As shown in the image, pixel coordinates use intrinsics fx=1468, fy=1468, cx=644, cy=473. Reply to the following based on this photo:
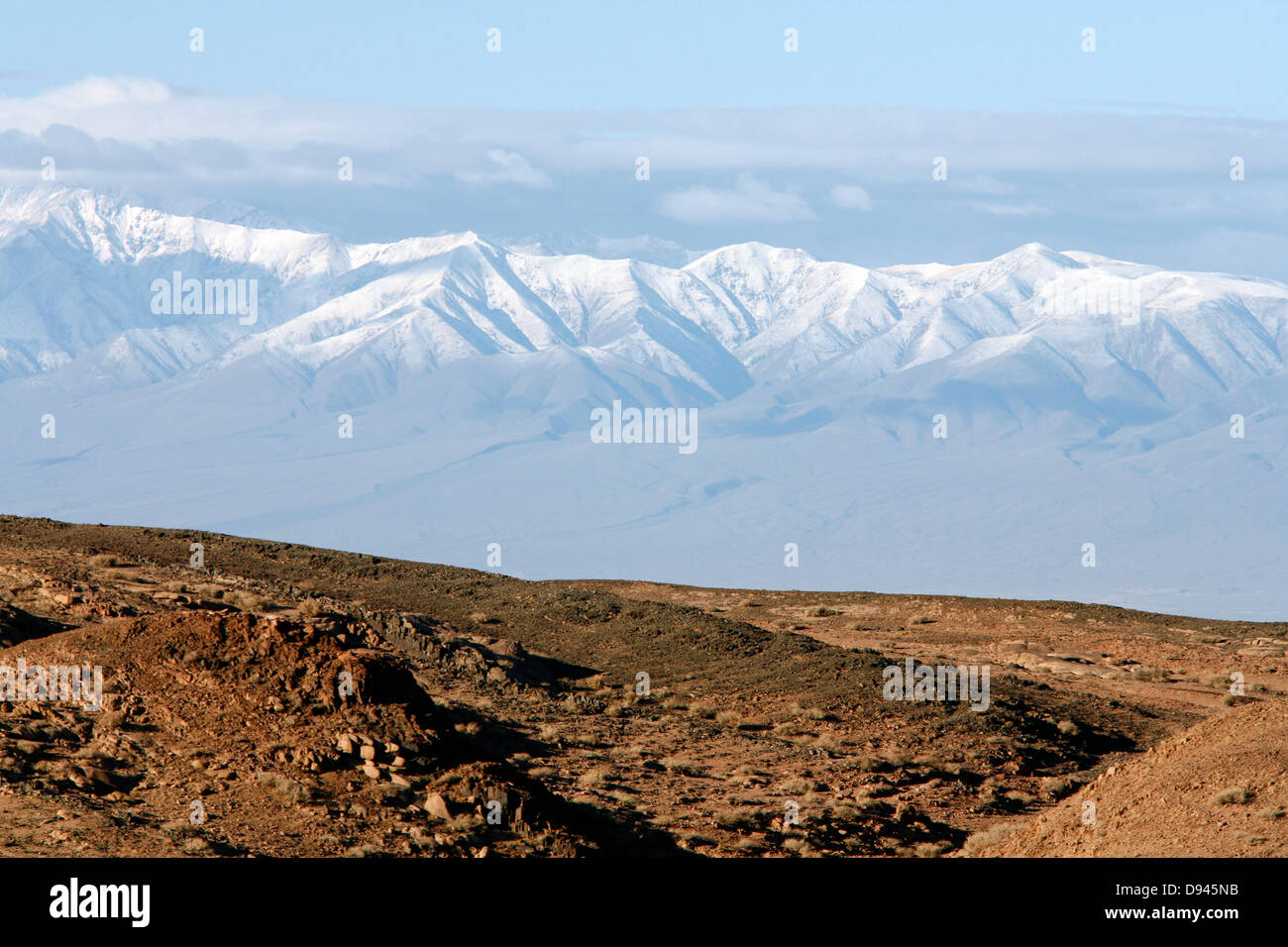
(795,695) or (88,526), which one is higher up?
(88,526)

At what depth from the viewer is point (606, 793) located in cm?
2728

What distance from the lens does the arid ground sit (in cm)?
2084

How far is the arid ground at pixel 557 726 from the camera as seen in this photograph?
2084cm

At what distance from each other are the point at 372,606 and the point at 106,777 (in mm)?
23085

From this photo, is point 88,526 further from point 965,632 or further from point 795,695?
point 965,632

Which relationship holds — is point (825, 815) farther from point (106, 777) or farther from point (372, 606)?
point (372, 606)

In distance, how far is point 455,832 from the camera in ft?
68.5

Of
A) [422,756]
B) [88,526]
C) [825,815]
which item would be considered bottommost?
[825,815]

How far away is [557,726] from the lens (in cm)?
3297
